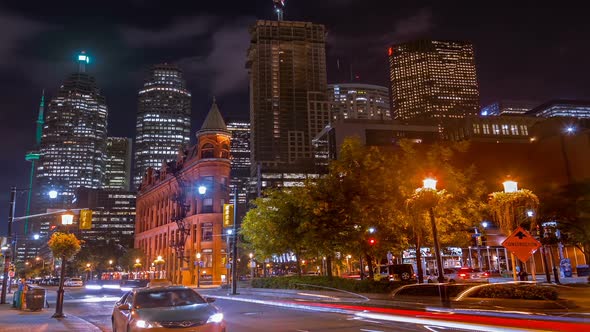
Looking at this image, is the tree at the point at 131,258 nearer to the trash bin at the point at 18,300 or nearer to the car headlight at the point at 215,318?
the trash bin at the point at 18,300

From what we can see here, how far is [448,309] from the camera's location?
18.2m

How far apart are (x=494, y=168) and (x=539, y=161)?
8.05m

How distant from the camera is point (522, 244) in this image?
17.0 metres

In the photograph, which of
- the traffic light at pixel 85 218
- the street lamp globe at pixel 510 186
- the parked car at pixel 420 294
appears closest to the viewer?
the parked car at pixel 420 294

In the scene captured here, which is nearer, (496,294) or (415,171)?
(496,294)

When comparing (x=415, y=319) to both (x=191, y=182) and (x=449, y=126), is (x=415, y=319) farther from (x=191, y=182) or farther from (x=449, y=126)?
(x=449, y=126)

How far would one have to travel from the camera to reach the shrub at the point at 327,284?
2797 centimetres

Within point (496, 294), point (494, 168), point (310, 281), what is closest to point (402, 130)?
point (494, 168)

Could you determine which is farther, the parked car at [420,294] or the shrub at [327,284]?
the shrub at [327,284]

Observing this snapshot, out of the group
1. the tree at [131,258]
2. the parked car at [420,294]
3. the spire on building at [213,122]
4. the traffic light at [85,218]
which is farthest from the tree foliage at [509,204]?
the tree at [131,258]

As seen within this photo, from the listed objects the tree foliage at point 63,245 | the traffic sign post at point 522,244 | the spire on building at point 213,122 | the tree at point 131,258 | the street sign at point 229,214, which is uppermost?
the spire on building at point 213,122

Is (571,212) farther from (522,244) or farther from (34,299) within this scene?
(34,299)

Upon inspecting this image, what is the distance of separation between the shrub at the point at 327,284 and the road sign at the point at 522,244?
36.9 feet

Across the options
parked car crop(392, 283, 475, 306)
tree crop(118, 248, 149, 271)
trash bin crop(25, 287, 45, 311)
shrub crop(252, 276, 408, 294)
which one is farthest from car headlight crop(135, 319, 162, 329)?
tree crop(118, 248, 149, 271)
